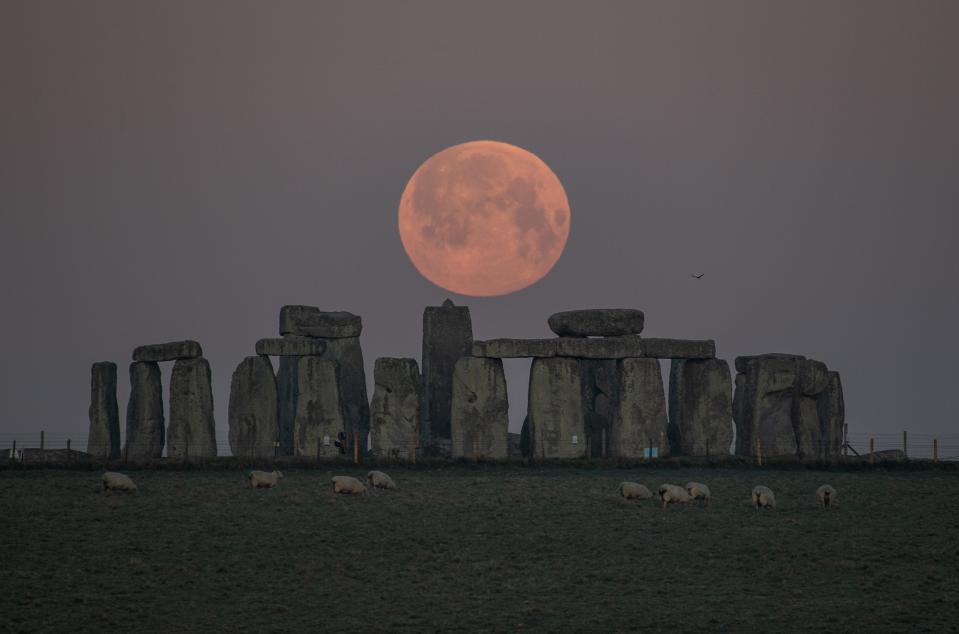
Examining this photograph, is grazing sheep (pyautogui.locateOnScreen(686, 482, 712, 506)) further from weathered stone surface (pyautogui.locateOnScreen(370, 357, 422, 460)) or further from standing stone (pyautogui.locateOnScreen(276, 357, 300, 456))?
standing stone (pyautogui.locateOnScreen(276, 357, 300, 456))

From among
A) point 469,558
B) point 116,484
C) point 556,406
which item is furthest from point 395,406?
point 469,558

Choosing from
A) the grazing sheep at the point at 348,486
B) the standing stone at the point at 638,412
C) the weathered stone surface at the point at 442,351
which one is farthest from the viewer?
the weathered stone surface at the point at 442,351

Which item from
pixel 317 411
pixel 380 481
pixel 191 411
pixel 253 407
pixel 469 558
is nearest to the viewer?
pixel 469 558

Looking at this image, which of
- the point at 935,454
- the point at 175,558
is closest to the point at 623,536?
the point at 175,558

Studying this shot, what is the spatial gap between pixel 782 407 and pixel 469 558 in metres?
23.5

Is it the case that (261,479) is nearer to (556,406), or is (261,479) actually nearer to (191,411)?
(191,411)

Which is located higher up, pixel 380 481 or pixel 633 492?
pixel 380 481

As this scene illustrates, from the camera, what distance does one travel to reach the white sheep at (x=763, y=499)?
47.1 meters

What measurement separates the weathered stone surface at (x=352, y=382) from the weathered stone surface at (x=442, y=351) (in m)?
3.10

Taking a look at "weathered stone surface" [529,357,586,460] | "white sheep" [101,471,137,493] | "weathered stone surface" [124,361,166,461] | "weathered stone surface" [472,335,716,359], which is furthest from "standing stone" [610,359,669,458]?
"white sheep" [101,471,137,493]

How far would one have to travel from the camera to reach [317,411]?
203ft

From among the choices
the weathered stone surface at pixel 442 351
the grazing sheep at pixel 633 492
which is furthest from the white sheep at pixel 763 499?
the weathered stone surface at pixel 442 351

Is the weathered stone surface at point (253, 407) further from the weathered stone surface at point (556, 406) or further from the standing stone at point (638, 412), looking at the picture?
the standing stone at point (638, 412)

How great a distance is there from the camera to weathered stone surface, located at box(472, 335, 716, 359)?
6050cm
